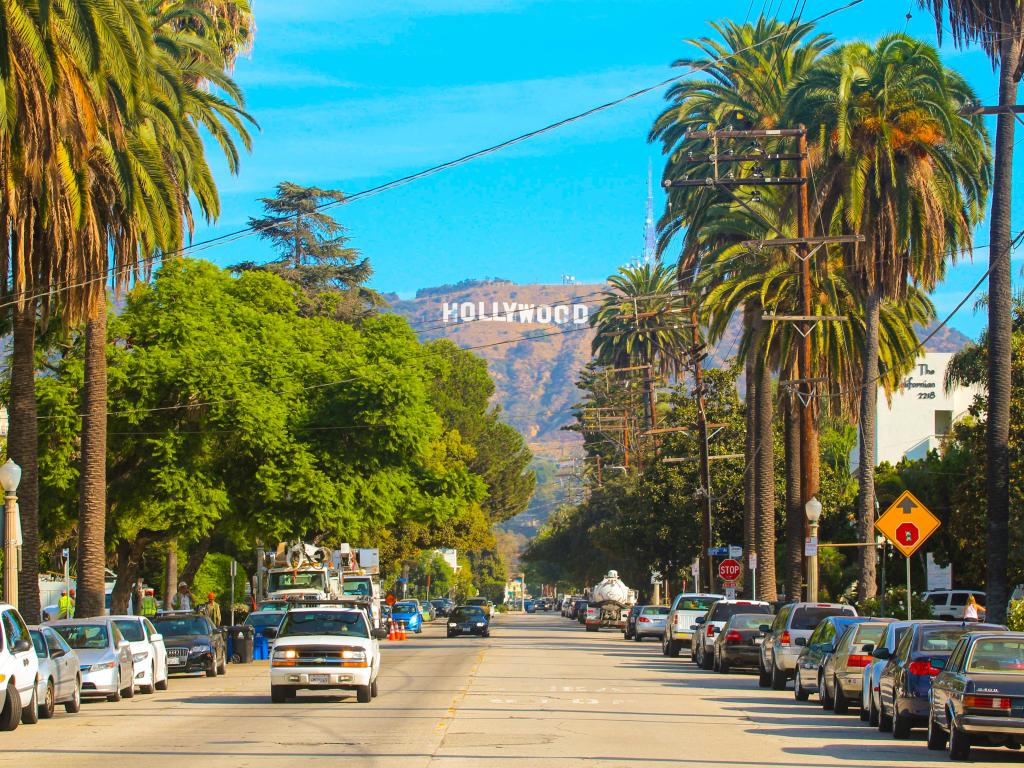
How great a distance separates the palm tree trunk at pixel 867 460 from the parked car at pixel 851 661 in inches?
617

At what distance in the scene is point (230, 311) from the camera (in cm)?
5006

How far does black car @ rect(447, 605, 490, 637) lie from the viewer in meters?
67.2

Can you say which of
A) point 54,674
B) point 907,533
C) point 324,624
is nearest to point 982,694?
point 907,533

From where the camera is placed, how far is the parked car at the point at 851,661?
23656 mm

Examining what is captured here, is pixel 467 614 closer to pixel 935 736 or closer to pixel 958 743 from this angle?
pixel 935 736

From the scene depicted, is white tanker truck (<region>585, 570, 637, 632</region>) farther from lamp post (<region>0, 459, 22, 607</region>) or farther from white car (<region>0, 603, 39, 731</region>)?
white car (<region>0, 603, 39, 731</region>)

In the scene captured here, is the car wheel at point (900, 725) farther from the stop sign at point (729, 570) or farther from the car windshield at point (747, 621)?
the stop sign at point (729, 570)

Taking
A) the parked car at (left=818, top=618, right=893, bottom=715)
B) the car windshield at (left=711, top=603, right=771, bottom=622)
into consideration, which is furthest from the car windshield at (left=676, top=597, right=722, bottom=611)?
the parked car at (left=818, top=618, right=893, bottom=715)

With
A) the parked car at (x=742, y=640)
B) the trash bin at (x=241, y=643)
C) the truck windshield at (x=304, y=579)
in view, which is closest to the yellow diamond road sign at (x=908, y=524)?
the parked car at (x=742, y=640)

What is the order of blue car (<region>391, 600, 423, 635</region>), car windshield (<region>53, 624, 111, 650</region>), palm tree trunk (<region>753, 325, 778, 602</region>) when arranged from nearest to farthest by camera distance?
car windshield (<region>53, 624, 111, 650</region>), palm tree trunk (<region>753, 325, 778, 602</region>), blue car (<region>391, 600, 423, 635</region>)

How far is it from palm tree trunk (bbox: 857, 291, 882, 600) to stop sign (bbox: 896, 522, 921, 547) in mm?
11011

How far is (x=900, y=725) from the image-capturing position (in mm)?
19703

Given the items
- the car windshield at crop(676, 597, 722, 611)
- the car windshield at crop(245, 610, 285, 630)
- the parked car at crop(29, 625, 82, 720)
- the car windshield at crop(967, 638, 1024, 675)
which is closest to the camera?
the car windshield at crop(967, 638, 1024, 675)

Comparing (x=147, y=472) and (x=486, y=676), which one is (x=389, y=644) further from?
(x=486, y=676)
